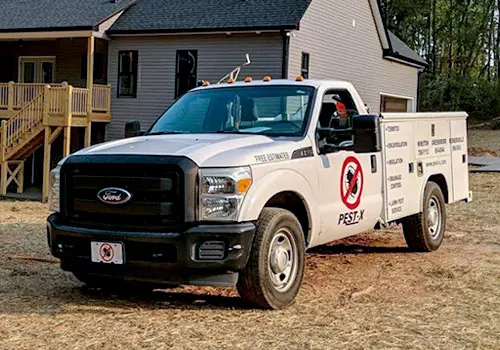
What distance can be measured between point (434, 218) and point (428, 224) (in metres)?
0.32

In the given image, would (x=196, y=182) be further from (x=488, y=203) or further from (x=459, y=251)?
(x=488, y=203)

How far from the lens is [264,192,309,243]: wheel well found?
6578mm

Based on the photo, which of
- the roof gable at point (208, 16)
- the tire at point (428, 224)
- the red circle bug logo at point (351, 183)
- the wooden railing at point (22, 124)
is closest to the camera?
the red circle bug logo at point (351, 183)

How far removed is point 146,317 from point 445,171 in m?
5.52

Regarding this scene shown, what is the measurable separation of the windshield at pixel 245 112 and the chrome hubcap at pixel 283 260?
1.11 meters

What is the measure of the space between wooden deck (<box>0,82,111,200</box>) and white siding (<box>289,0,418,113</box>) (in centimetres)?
655

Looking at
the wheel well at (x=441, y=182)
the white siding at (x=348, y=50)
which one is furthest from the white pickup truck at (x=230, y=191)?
the white siding at (x=348, y=50)

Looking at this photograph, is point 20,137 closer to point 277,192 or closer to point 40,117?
point 40,117

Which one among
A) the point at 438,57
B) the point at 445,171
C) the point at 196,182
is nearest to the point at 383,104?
the point at 445,171

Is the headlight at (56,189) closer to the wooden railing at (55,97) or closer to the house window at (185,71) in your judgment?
the wooden railing at (55,97)

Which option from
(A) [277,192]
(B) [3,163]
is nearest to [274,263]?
(A) [277,192]

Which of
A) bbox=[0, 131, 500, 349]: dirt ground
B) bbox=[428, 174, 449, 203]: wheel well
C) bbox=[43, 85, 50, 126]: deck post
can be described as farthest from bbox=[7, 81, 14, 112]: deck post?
bbox=[428, 174, 449, 203]: wheel well

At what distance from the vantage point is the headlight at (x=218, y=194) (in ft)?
19.2

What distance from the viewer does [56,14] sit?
24.8 metres
